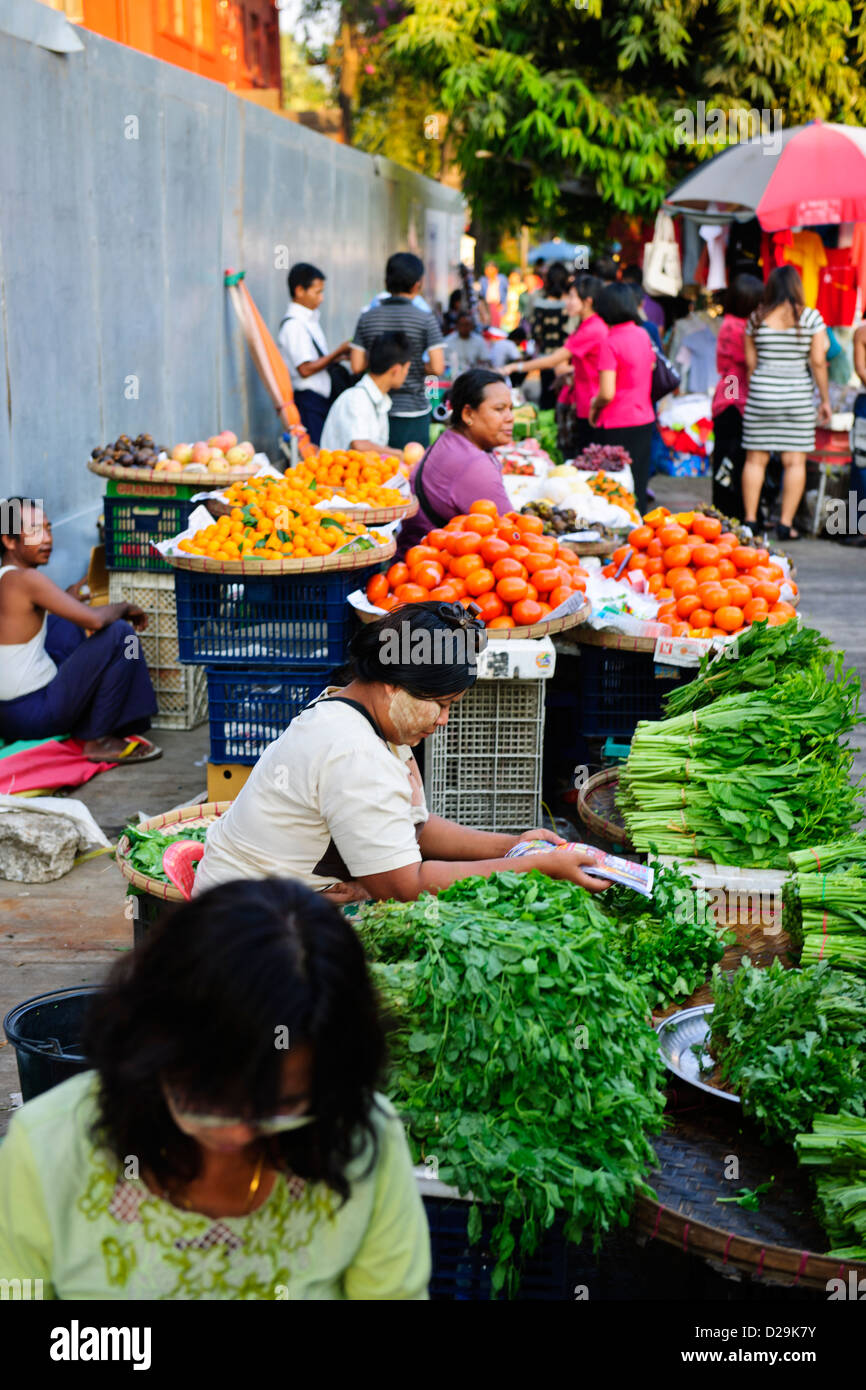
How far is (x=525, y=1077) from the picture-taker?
7.42 feet

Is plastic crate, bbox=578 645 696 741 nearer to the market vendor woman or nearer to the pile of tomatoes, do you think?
the pile of tomatoes

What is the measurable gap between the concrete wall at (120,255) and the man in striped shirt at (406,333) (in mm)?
1297

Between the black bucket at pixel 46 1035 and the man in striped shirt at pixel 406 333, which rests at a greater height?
the man in striped shirt at pixel 406 333

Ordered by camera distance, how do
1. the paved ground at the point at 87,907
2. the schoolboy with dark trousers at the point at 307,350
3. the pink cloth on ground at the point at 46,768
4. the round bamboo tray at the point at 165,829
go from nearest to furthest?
the round bamboo tray at the point at 165,829 < the paved ground at the point at 87,907 < the pink cloth on ground at the point at 46,768 < the schoolboy with dark trousers at the point at 307,350

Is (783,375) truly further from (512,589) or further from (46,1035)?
(46,1035)

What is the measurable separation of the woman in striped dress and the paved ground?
3491 millimetres

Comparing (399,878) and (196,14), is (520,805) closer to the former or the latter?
(399,878)

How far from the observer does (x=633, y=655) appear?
5.28 metres

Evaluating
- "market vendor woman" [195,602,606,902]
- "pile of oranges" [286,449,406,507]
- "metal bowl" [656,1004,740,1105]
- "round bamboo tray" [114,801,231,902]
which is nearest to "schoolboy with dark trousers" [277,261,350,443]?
"pile of oranges" [286,449,406,507]

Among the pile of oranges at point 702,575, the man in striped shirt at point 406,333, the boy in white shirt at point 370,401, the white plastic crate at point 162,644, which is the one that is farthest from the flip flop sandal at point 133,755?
the man in striped shirt at point 406,333

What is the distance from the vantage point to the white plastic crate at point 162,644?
259 inches

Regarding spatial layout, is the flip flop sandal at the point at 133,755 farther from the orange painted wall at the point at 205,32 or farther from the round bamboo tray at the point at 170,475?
the orange painted wall at the point at 205,32

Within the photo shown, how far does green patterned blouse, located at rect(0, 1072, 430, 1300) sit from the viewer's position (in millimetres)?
1574
